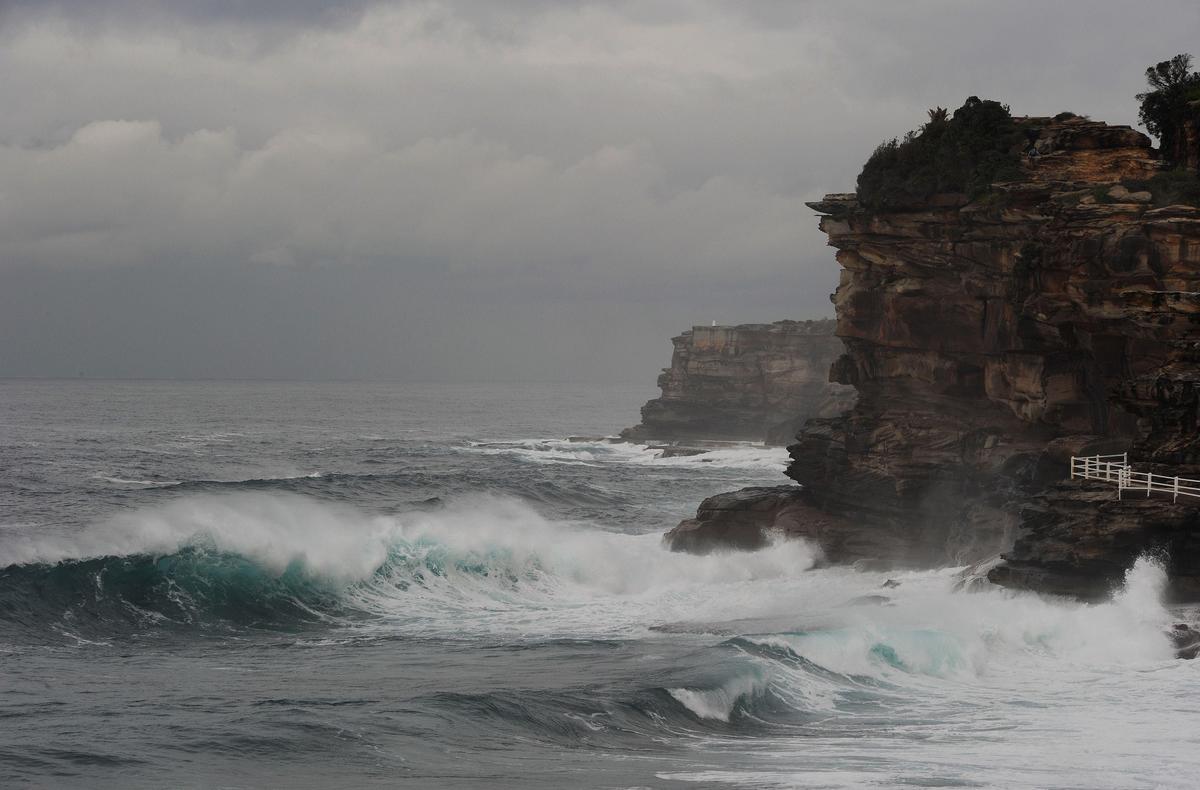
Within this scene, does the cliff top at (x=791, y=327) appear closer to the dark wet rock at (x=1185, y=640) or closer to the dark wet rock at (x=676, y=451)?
the dark wet rock at (x=676, y=451)

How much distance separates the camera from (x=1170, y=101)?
4100 cm

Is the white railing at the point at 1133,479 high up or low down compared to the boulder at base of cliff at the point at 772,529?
up

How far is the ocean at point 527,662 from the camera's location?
18.8 meters

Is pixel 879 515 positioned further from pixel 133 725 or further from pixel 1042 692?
pixel 133 725

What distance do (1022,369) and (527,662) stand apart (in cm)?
1724

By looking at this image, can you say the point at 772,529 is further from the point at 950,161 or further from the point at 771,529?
the point at 950,161

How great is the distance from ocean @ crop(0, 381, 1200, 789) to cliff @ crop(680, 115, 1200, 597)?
4.61 feet

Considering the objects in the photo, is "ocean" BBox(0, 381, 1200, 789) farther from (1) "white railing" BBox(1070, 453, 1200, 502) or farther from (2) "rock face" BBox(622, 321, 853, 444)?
(2) "rock face" BBox(622, 321, 853, 444)

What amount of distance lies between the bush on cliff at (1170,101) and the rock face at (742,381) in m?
48.4

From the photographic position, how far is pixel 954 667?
25.7 m

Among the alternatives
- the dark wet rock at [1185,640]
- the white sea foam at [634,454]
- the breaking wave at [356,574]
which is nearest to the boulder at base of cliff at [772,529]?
the breaking wave at [356,574]

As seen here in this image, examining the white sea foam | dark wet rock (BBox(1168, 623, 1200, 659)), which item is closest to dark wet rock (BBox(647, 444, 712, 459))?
the white sea foam

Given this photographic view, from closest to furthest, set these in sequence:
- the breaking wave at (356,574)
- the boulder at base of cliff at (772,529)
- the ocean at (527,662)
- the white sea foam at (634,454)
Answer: the ocean at (527,662), the breaking wave at (356,574), the boulder at base of cliff at (772,529), the white sea foam at (634,454)

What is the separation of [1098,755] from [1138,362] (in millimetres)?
15257
